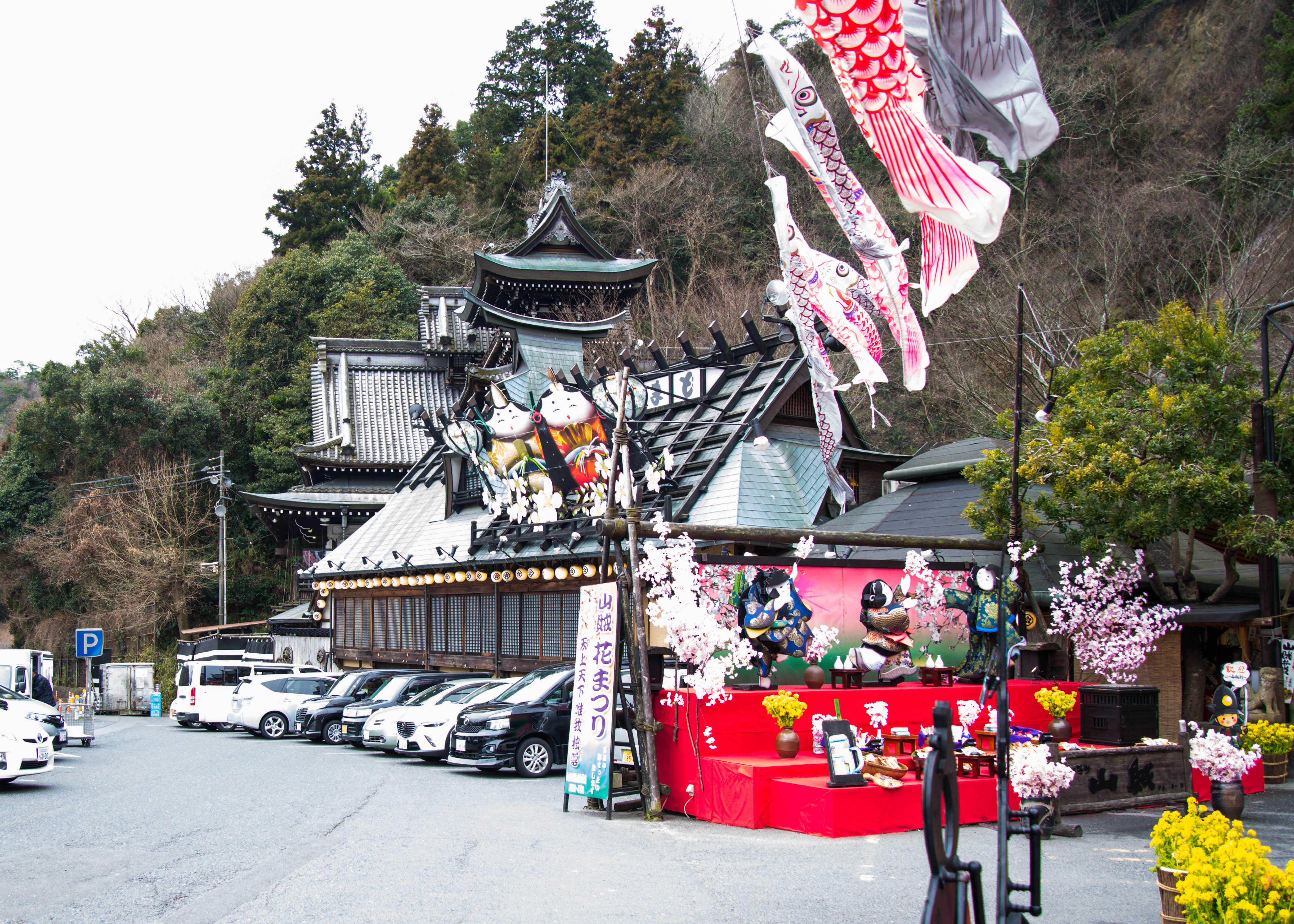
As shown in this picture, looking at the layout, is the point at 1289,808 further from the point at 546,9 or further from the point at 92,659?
the point at 546,9

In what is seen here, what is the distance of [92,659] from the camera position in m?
43.5

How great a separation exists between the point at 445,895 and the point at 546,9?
53040mm

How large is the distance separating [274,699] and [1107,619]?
740 inches

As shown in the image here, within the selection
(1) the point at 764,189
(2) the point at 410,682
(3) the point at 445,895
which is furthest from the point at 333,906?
(1) the point at 764,189

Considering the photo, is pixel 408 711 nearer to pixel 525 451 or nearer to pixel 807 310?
pixel 525 451

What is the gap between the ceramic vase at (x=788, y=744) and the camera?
11.3 m

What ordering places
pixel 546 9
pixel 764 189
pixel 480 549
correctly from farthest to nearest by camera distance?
pixel 546 9 < pixel 764 189 < pixel 480 549

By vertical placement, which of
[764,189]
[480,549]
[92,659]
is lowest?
[92,659]

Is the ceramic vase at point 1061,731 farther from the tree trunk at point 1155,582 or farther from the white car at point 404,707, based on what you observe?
the white car at point 404,707

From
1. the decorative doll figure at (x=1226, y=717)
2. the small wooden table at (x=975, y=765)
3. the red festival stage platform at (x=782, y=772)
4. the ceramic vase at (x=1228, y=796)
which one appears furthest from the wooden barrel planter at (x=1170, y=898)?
the small wooden table at (x=975, y=765)

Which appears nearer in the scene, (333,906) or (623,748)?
(333,906)

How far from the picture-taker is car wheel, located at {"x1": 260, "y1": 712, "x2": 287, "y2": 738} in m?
24.4

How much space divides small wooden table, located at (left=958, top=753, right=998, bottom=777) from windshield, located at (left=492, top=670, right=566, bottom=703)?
23.6ft

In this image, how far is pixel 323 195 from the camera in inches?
2188
